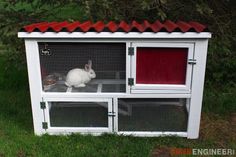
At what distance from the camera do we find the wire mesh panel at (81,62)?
3.50m

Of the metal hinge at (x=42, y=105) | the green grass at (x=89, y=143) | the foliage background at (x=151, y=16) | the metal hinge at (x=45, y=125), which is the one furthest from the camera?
the foliage background at (x=151, y=16)

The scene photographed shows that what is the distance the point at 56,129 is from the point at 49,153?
0.38 m

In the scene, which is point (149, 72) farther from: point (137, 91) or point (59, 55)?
point (59, 55)

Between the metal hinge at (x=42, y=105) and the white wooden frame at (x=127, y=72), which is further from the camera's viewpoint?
the metal hinge at (x=42, y=105)

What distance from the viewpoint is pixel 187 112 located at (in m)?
3.61

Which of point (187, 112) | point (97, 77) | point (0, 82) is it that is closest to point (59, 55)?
point (97, 77)

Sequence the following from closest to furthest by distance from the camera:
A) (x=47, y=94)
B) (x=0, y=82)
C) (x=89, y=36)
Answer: (x=89, y=36) < (x=47, y=94) < (x=0, y=82)

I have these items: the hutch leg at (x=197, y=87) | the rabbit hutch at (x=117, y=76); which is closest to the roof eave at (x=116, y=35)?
the rabbit hutch at (x=117, y=76)

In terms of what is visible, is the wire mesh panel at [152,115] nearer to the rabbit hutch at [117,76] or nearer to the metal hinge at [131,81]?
the rabbit hutch at [117,76]

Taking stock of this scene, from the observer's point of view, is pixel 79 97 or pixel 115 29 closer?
pixel 115 29

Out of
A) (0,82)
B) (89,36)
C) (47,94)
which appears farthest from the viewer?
(0,82)

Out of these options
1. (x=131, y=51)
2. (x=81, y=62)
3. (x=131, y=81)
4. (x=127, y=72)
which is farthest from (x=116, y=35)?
(x=81, y=62)

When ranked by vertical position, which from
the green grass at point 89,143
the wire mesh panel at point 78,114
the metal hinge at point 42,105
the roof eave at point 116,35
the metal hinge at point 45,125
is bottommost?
the green grass at point 89,143

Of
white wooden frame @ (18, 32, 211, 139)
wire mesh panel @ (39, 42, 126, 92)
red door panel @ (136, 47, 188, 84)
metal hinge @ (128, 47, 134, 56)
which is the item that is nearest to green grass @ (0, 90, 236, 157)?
white wooden frame @ (18, 32, 211, 139)
